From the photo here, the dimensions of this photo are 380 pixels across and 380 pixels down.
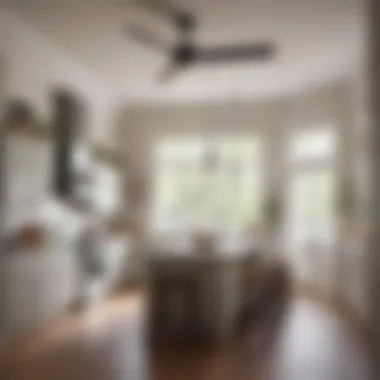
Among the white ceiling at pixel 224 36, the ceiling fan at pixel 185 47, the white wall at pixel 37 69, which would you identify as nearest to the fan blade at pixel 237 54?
the ceiling fan at pixel 185 47

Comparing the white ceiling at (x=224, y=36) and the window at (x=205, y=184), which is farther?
the window at (x=205, y=184)

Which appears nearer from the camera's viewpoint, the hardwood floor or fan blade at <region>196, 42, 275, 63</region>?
the hardwood floor

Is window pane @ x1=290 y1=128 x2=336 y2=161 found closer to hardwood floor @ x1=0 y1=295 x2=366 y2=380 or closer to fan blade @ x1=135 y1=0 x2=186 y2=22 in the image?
hardwood floor @ x1=0 y1=295 x2=366 y2=380

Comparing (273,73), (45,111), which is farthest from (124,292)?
(273,73)

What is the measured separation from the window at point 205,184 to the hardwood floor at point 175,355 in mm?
3278

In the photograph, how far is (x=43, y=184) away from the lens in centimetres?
511

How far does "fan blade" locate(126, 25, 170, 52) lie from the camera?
4834mm

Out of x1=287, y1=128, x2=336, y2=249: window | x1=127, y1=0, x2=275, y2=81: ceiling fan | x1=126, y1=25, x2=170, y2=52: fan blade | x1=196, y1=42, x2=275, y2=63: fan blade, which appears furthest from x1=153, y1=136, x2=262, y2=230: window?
x1=196, y1=42, x2=275, y2=63: fan blade

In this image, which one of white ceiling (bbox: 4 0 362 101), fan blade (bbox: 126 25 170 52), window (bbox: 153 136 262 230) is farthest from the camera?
window (bbox: 153 136 262 230)

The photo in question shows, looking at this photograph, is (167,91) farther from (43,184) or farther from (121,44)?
(43,184)

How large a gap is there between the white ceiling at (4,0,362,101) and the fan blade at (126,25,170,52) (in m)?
0.10

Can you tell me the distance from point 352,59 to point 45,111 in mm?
3742

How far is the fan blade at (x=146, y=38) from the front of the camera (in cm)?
483

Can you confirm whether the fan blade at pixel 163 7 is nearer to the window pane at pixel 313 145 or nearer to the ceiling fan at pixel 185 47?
the ceiling fan at pixel 185 47
